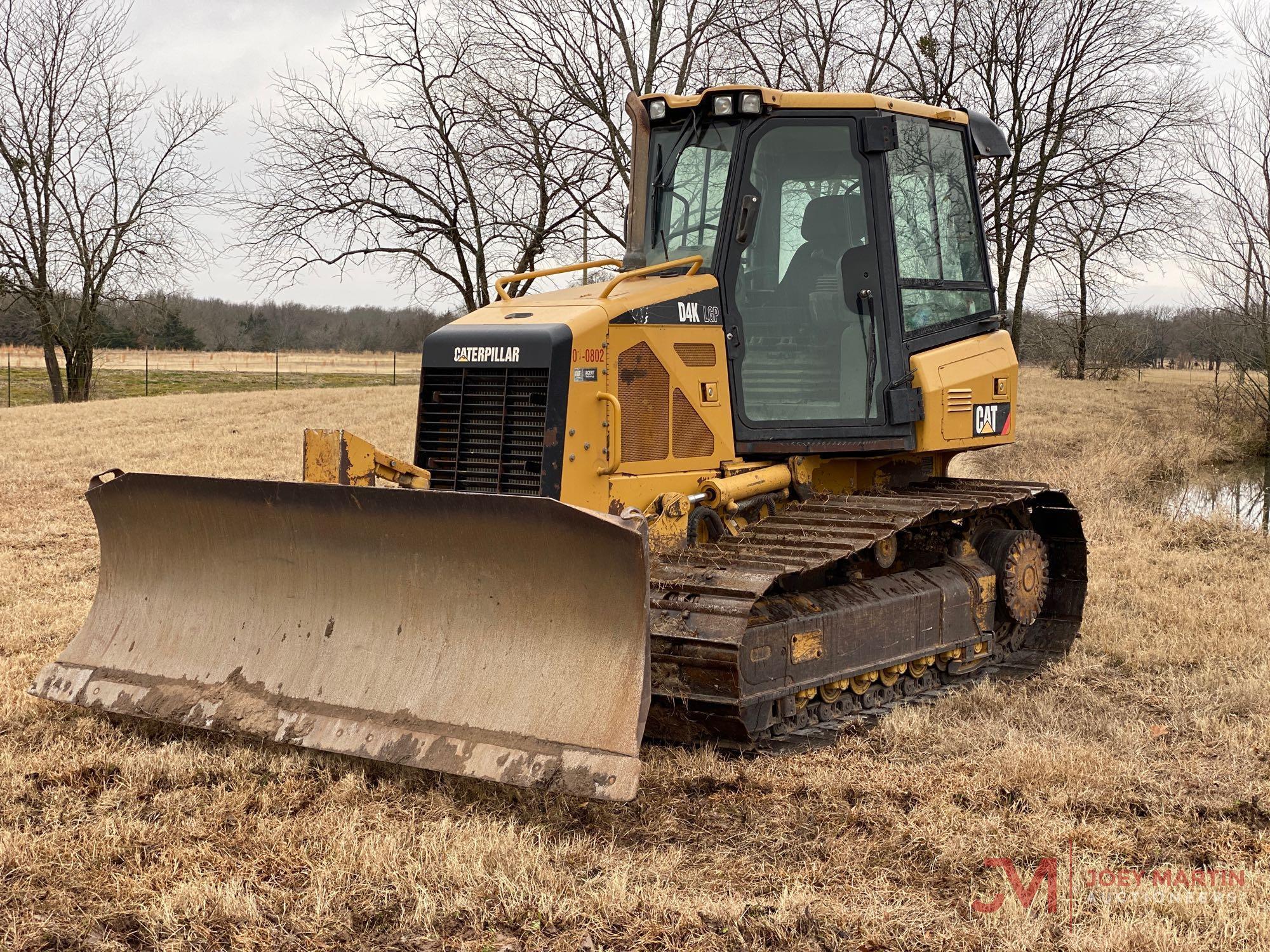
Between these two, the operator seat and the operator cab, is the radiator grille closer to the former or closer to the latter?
the operator cab

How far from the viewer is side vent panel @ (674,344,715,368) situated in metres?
5.85

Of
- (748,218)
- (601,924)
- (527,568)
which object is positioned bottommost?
(601,924)

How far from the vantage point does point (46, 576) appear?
9172 millimetres

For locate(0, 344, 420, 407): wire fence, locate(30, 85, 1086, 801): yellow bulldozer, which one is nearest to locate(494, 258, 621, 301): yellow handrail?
locate(30, 85, 1086, 801): yellow bulldozer

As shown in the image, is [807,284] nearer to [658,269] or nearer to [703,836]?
[658,269]

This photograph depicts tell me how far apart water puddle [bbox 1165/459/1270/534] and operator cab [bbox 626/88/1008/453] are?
7.62m

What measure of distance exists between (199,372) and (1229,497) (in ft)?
123

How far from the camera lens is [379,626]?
5.19 meters

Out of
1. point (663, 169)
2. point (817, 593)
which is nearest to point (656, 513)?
point (817, 593)

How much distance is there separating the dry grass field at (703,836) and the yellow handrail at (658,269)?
2177 mm

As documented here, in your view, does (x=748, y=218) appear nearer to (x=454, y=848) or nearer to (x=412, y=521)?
(x=412, y=521)

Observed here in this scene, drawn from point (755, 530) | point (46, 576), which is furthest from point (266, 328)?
point (755, 530)

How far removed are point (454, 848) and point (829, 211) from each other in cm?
371

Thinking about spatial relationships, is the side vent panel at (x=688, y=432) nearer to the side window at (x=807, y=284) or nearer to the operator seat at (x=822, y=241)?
the side window at (x=807, y=284)
